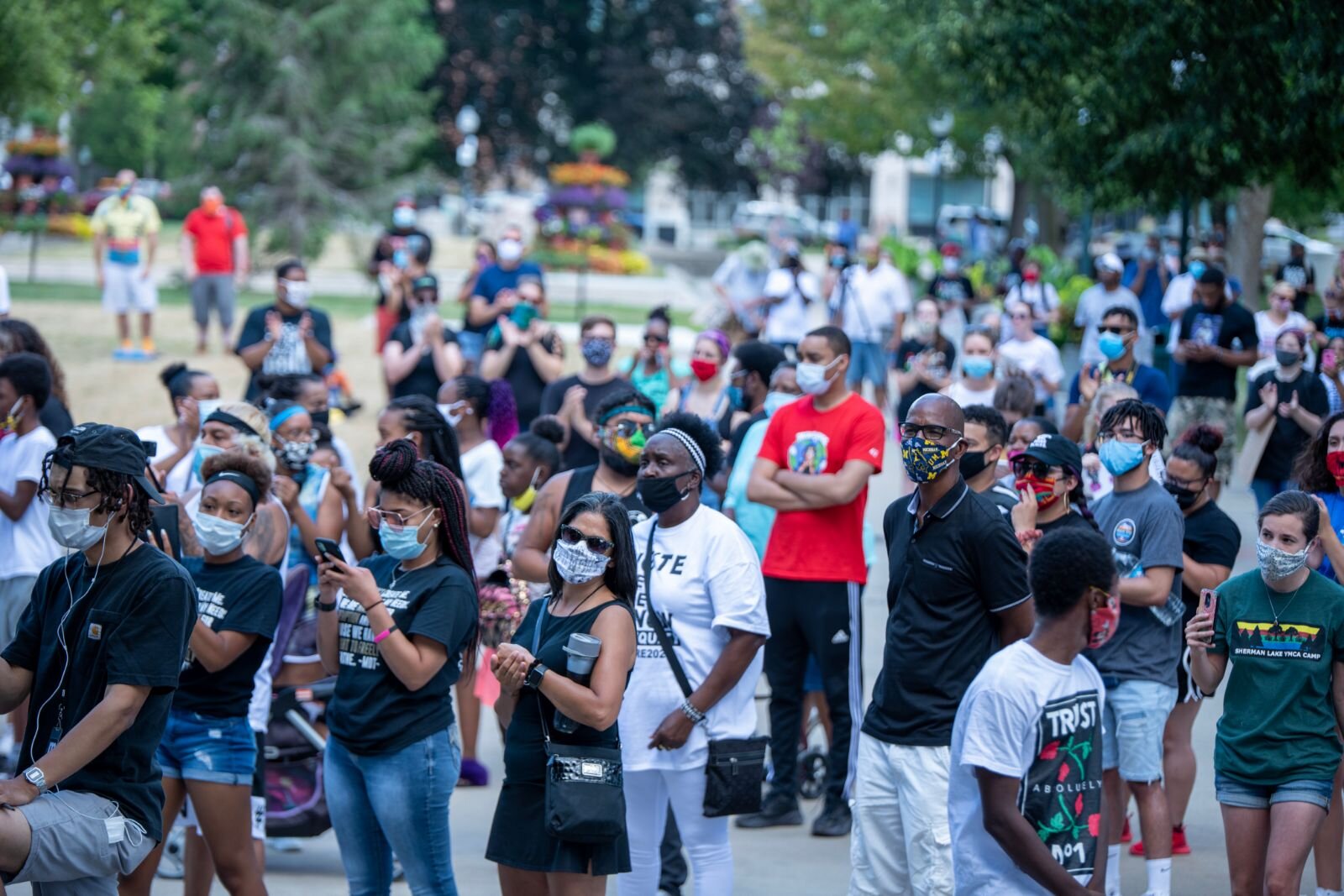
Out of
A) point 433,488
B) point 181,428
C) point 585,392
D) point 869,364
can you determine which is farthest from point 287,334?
point 869,364

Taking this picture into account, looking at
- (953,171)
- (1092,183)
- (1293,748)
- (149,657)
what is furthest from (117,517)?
(953,171)

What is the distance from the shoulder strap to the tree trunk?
1561 centimetres

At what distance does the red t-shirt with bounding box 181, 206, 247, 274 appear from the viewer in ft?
63.1

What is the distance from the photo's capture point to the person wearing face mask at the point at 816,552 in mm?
7297

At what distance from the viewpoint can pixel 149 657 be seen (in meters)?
4.57

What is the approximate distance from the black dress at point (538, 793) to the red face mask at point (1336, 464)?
3461mm

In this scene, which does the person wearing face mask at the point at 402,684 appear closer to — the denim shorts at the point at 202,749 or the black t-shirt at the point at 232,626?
the black t-shirt at the point at 232,626

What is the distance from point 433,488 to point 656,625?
1033 millimetres

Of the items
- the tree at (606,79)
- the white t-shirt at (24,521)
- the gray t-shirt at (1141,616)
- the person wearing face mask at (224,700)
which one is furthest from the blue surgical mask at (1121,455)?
the tree at (606,79)

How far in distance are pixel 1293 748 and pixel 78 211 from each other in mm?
41924

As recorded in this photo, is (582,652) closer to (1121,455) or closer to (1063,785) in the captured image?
(1063,785)

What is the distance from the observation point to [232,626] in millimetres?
5633

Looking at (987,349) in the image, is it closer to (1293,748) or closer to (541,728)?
(1293,748)

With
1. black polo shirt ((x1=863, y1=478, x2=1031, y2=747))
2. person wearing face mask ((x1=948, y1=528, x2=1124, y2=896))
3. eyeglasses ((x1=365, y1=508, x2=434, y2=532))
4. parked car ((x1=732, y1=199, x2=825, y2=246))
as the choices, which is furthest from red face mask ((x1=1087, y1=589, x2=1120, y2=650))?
parked car ((x1=732, y1=199, x2=825, y2=246))
